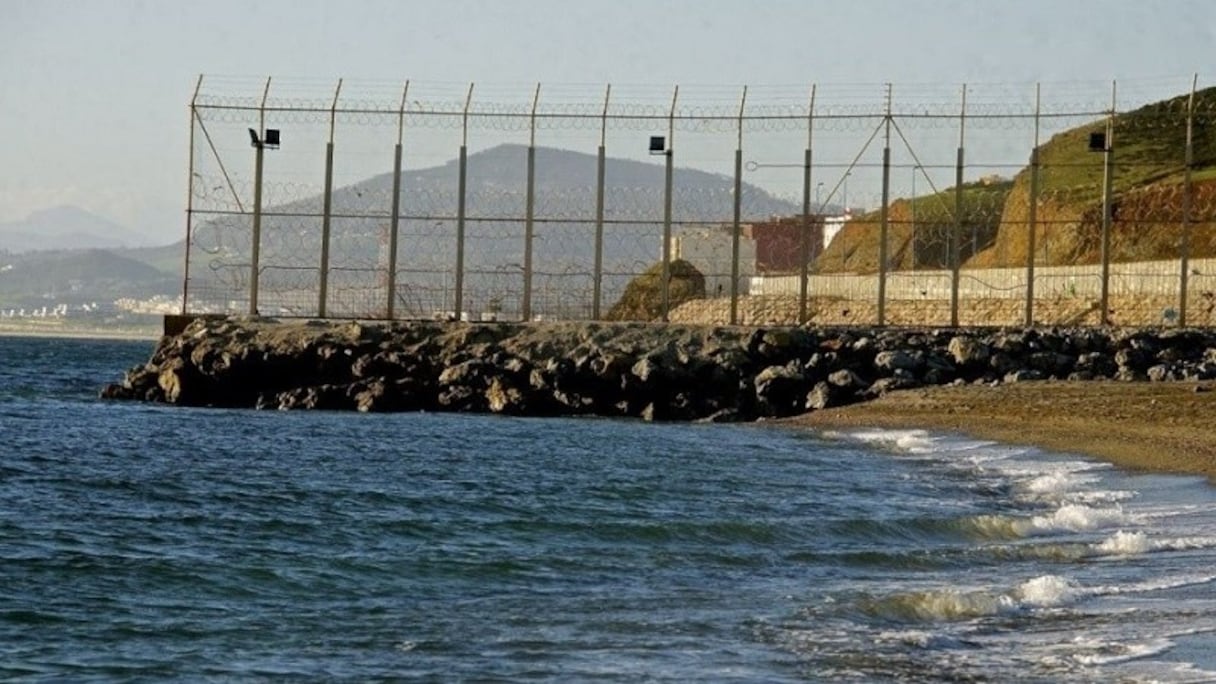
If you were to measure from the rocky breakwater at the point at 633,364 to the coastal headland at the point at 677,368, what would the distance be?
3 cm

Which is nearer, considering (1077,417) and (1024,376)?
(1077,417)

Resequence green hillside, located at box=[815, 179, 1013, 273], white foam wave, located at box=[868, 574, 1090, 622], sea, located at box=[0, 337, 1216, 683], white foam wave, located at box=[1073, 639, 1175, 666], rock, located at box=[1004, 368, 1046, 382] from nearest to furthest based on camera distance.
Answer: white foam wave, located at box=[1073, 639, 1175, 666] → sea, located at box=[0, 337, 1216, 683] → white foam wave, located at box=[868, 574, 1090, 622] → rock, located at box=[1004, 368, 1046, 382] → green hillside, located at box=[815, 179, 1013, 273]

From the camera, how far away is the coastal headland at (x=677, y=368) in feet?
120

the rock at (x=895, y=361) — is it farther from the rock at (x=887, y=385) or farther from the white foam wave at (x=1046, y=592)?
the white foam wave at (x=1046, y=592)

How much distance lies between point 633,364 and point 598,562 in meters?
19.9

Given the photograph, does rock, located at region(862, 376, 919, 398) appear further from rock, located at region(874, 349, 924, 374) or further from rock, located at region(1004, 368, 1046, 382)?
rock, located at region(1004, 368, 1046, 382)

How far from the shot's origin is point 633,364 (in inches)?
1519

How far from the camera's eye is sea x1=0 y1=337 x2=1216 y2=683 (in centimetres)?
1349

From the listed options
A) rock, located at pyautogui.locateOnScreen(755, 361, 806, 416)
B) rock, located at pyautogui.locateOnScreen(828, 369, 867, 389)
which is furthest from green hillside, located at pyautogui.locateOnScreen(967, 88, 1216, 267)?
rock, located at pyautogui.locateOnScreen(755, 361, 806, 416)

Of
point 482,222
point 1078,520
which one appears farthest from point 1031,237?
point 1078,520

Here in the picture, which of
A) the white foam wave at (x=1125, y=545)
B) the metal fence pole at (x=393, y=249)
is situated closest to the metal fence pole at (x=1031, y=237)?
the metal fence pole at (x=393, y=249)

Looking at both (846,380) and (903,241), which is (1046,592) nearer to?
(846,380)

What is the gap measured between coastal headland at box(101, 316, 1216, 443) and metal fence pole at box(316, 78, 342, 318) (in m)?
0.76

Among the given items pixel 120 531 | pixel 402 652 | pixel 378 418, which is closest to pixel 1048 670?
pixel 402 652
